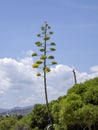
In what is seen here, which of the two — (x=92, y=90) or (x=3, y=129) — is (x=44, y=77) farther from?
(x=3, y=129)

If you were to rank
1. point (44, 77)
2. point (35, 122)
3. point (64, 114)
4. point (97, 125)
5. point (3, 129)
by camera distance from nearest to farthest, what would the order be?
1. point (64, 114)
2. point (44, 77)
3. point (97, 125)
4. point (35, 122)
5. point (3, 129)

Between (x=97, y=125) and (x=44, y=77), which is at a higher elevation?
(x=44, y=77)

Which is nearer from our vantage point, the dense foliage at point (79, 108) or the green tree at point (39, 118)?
the dense foliage at point (79, 108)

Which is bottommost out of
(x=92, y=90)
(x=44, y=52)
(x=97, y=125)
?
(x=97, y=125)

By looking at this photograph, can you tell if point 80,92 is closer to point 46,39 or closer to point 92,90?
point 92,90

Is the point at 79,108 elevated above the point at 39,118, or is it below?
below

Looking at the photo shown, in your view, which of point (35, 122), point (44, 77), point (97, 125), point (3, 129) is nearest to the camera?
point (44, 77)

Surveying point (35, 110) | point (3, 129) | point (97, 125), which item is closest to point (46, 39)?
point (97, 125)

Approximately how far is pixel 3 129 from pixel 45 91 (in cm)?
2865

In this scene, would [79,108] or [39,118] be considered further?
[39,118]

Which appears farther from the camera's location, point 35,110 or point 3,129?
point 3,129

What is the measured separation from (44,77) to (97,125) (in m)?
8.22

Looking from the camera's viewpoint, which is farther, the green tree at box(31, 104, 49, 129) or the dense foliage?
the green tree at box(31, 104, 49, 129)

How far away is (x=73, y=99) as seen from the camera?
38.3m
